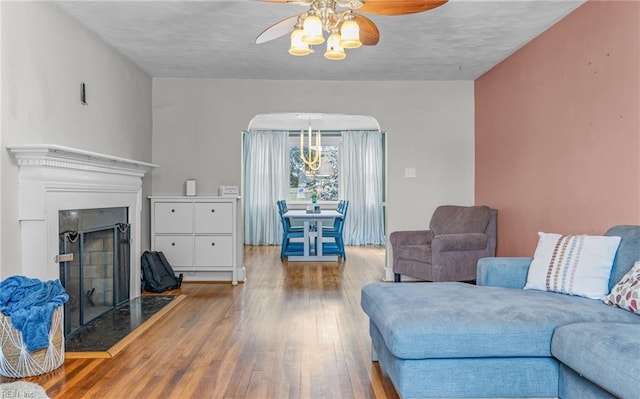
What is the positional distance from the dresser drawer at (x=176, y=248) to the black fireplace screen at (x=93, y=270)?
0.99 metres

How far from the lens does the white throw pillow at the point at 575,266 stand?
2682 mm

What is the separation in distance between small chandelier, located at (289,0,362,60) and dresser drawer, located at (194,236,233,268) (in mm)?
3171

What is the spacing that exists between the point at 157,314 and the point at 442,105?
3794 mm

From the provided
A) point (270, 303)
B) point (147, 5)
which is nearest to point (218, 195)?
point (270, 303)

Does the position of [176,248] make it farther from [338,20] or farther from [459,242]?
[338,20]

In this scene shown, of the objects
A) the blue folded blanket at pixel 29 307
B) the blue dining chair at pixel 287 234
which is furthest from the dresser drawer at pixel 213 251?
the blue folded blanket at pixel 29 307

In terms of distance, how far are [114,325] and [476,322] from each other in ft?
8.46

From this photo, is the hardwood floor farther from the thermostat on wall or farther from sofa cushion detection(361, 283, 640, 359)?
the thermostat on wall

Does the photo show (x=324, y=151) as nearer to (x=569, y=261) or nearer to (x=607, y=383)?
(x=569, y=261)

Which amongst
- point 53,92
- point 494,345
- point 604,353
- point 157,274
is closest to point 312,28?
point 494,345

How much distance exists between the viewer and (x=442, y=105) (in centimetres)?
575

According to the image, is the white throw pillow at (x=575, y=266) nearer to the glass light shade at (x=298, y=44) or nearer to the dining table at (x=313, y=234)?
the glass light shade at (x=298, y=44)

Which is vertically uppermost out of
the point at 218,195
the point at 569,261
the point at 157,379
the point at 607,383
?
the point at 218,195

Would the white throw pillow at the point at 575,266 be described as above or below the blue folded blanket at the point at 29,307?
above
